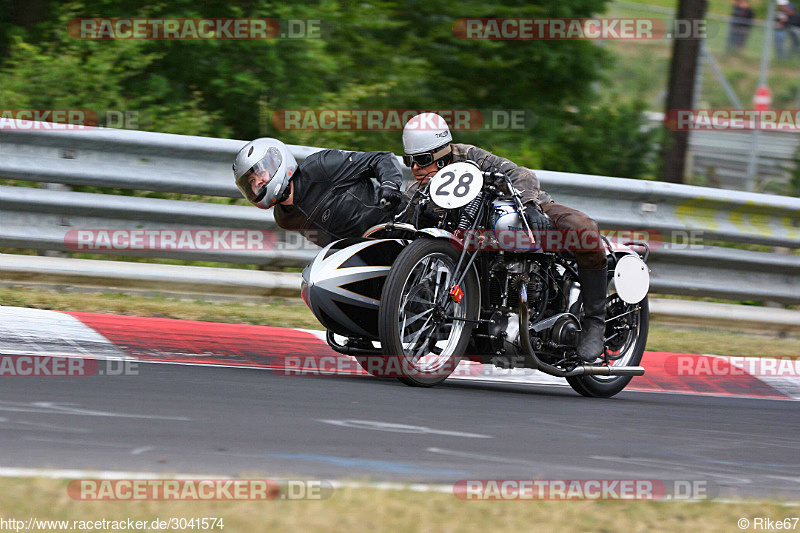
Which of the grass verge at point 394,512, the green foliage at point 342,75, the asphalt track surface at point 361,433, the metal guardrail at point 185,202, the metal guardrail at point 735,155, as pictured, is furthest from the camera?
the metal guardrail at point 735,155

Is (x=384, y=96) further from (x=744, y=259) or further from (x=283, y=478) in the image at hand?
(x=283, y=478)

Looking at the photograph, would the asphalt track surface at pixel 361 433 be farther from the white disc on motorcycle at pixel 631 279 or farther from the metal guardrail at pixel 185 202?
the metal guardrail at pixel 185 202

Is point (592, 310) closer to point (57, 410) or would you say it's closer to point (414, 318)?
point (414, 318)

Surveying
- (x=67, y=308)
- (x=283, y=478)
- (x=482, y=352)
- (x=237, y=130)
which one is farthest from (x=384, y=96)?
(x=283, y=478)

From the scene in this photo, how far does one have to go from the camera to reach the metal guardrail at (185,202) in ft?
24.2

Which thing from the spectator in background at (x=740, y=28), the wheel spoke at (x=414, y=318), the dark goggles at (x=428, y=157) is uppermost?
the spectator in background at (x=740, y=28)

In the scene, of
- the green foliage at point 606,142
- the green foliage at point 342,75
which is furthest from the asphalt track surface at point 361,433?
the green foliage at point 606,142

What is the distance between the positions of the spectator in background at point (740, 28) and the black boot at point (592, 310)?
2069 centimetres

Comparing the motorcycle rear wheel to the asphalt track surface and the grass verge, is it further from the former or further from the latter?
the grass verge

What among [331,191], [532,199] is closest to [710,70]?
[532,199]

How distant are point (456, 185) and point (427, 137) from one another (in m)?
0.42

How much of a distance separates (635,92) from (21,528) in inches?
1029

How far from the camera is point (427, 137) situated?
5891 mm

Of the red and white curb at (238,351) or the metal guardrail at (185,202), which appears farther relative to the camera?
the metal guardrail at (185,202)
